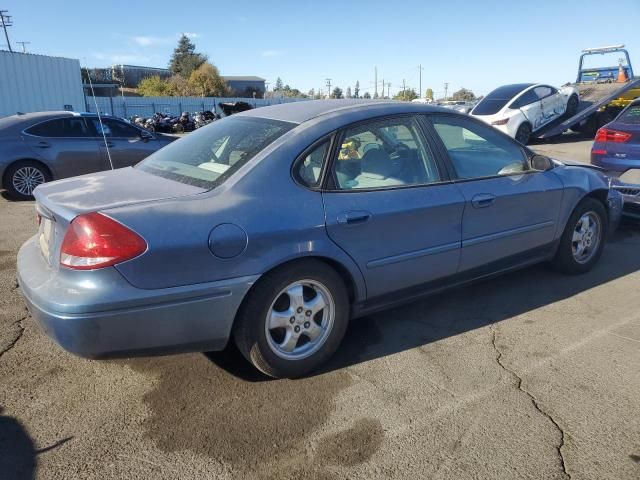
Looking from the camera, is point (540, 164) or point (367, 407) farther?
point (540, 164)

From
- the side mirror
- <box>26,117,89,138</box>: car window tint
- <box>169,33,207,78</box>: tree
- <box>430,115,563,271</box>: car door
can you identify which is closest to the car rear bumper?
<box>430,115,563,271</box>: car door

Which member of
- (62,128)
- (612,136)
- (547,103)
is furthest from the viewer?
(547,103)

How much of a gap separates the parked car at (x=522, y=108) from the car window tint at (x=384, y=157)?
464 inches

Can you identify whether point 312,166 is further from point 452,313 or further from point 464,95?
point 464,95

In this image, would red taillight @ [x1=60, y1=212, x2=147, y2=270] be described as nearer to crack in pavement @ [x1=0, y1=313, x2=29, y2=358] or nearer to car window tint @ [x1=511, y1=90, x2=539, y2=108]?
crack in pavement @ [x1=0, y1=313, x2=29, y2=358]

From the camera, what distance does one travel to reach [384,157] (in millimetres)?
3396

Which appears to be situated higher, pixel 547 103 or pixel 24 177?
pixel 547 103

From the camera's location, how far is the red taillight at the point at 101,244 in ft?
7.88

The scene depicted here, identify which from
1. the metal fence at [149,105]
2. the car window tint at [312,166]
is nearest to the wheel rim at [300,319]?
the car window tint at [312,166]

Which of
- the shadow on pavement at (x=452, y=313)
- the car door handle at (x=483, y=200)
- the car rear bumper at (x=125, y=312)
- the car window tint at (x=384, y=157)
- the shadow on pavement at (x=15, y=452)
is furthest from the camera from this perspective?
the car door handle at (x=483, y=200)

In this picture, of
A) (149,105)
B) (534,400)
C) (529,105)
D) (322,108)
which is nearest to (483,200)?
(322,108)

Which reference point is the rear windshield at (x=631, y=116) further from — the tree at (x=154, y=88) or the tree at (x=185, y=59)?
the tree at (x=185, y=59)

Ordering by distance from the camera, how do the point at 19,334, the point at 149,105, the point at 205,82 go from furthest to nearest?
the point at 205,82 → the point at 149,105 → the point at 19,334

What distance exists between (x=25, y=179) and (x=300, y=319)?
7127 mm
